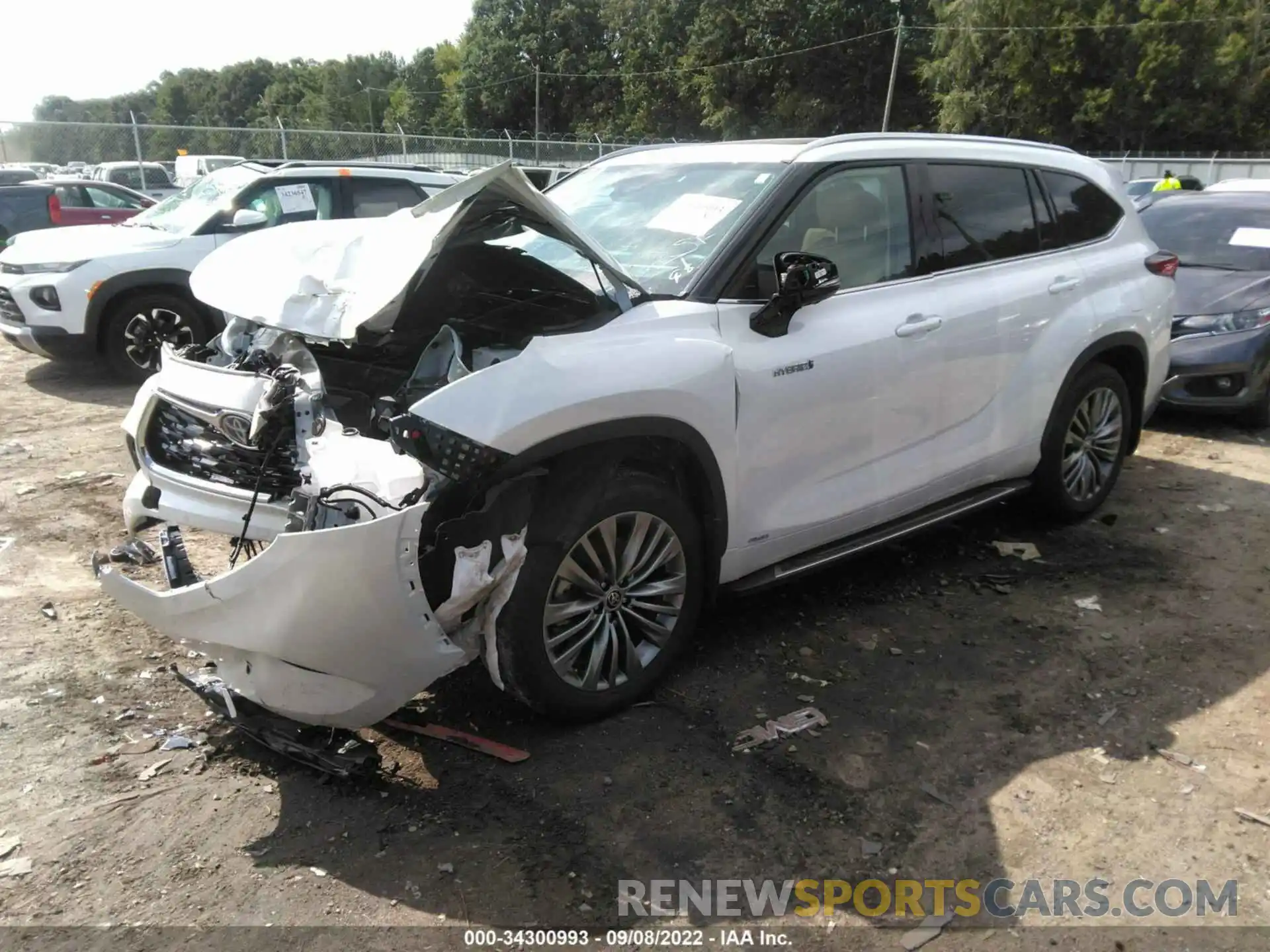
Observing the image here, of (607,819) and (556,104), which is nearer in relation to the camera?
(607,819)

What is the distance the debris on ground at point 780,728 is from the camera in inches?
124

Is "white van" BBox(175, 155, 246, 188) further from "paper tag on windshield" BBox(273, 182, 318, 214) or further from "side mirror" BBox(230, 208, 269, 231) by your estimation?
"side mirror" BBox(230, 208, 269, 231)

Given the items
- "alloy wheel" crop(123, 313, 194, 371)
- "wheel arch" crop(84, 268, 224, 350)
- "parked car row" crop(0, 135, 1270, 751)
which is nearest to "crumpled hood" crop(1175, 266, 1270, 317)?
"parked car row" crop(0, 135, 1270, 751)

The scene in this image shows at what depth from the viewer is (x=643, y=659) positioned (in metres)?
3.27

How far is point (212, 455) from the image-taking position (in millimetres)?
2986

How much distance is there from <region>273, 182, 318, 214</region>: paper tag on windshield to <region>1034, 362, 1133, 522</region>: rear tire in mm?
6656

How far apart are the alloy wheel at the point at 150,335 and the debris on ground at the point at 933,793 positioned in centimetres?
692

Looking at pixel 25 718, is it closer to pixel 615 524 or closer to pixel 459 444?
pixel 459 444

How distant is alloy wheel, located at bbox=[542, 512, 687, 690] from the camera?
2973 millimetres

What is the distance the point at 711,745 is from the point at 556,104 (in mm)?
74912

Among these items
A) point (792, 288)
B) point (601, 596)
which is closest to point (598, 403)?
point (601, 596)

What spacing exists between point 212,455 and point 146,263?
5.60m

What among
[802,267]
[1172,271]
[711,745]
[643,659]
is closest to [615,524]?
[643,659]

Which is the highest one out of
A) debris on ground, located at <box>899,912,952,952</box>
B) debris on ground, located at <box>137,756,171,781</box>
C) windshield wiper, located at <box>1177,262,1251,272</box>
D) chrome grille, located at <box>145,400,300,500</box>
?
windshield wiper, located at <box>1177,262,1251,272</box>
